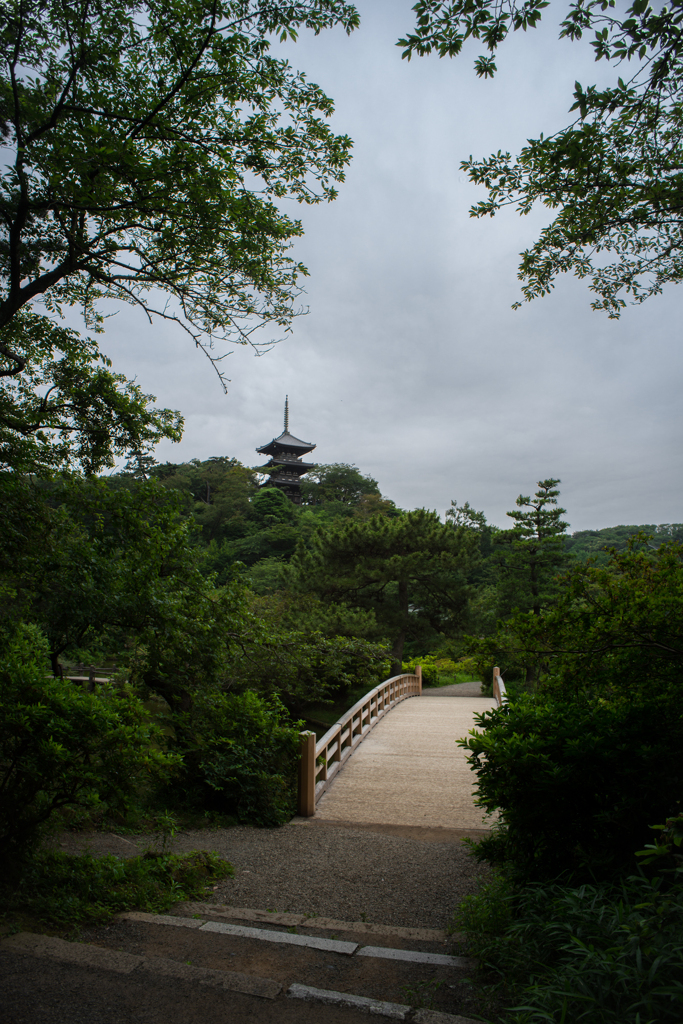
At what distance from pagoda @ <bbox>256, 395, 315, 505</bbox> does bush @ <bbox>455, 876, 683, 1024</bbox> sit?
40256mm

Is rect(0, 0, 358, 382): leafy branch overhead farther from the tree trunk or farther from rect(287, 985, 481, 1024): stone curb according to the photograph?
the tree trunk

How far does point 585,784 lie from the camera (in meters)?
2.76

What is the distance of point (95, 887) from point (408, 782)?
4.53 meters

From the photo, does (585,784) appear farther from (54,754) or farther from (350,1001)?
(54,754)

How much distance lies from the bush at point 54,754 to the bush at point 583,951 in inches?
72.6

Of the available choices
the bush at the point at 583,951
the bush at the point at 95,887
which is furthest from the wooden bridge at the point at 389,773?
the bush at the point at 95,887

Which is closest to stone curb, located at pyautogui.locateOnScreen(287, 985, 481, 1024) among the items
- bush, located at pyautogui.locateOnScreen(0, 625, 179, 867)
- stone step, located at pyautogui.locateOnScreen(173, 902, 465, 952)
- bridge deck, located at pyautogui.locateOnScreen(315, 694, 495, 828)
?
stone step, located at pyautogui.locateOnScreen(173, 902, 465, 952)

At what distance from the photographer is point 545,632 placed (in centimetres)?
A: 334

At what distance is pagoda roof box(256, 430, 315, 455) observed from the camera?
43094mm

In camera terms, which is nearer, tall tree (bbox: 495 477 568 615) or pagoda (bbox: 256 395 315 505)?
tall tree (bbox: 495 477 568 615)

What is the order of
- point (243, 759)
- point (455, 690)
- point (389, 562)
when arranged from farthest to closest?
point (455, 690) < point (389, 562) < point (243, 759)

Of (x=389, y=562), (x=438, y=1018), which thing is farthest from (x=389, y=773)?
(x=389, y=562)

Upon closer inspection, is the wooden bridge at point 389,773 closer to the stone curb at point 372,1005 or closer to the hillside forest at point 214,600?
the hillside forest at point 214,600

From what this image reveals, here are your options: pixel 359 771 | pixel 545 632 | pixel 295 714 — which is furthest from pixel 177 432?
pixel 295 714
